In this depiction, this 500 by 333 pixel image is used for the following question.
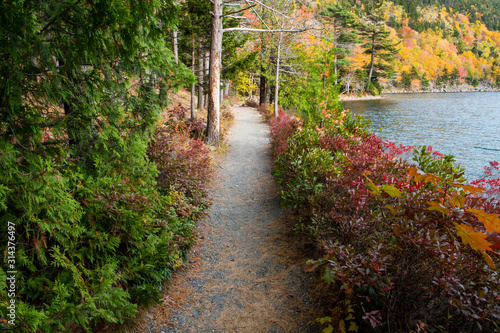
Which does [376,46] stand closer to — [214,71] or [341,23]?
[341,23]

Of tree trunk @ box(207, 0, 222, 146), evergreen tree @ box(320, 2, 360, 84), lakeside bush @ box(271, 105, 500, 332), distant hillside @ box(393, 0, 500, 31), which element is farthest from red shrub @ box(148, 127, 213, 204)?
distant hillside @ box(393, 0, 500, 31)

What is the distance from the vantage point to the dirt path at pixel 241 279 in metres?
3.00

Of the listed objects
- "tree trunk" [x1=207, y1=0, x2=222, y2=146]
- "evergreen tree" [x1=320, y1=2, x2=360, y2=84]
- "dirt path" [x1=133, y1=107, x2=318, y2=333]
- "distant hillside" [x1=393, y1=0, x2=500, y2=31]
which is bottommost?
"dirt path" [x1=133, y1=107, x2=318, y2=333]

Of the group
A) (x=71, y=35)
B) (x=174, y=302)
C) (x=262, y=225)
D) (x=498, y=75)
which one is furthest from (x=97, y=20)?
(x=498, y=75)

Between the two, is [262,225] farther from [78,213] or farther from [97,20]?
[97,20]

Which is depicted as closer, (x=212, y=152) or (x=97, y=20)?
(x=97, y=20)

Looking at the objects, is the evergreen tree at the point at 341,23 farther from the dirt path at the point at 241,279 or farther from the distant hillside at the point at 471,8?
the distant hillside at the point at 471,8

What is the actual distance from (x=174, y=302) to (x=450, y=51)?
331 feet

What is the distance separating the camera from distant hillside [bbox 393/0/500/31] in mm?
99500

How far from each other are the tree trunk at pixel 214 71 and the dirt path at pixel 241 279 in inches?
142

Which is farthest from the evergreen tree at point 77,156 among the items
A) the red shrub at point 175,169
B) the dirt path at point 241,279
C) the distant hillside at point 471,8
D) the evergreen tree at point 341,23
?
the distant hillside at point 471,8

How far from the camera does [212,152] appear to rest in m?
9.27

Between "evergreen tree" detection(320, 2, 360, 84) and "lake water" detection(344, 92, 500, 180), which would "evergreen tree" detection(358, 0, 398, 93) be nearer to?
"evergreen tree" detection(320, 2, 360, 84)

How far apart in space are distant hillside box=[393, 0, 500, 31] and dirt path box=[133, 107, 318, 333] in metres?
113
